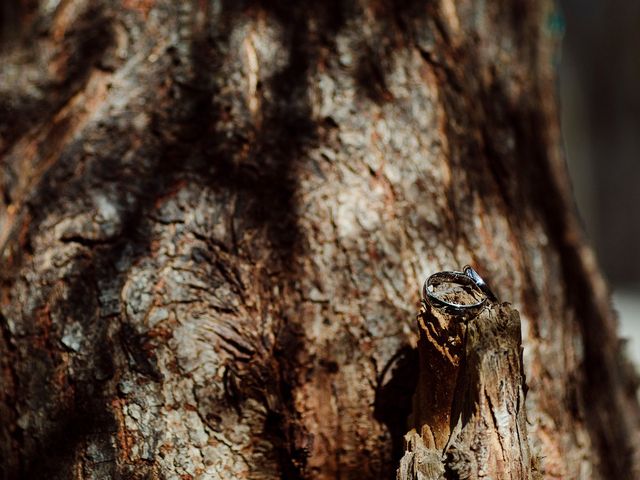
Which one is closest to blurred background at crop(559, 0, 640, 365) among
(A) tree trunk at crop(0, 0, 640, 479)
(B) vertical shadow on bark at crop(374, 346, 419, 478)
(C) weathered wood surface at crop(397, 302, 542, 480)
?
(A) tree trunk at crop(0, 0, 640, 479)

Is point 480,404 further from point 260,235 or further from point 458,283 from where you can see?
point 260,235

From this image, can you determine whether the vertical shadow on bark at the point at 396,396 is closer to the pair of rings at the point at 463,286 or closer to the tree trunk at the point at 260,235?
the tree trunk at the point at 260,235

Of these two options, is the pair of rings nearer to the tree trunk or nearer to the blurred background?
the tree trunk

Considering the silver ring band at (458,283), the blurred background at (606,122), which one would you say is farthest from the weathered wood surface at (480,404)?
the blurred background at (606,122)

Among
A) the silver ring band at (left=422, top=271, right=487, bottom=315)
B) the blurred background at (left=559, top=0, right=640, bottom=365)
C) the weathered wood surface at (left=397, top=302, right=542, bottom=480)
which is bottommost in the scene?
the weathered wood surface at (left=397, top=302, right=542, bottom=480)

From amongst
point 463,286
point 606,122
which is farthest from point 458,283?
point 606,122
